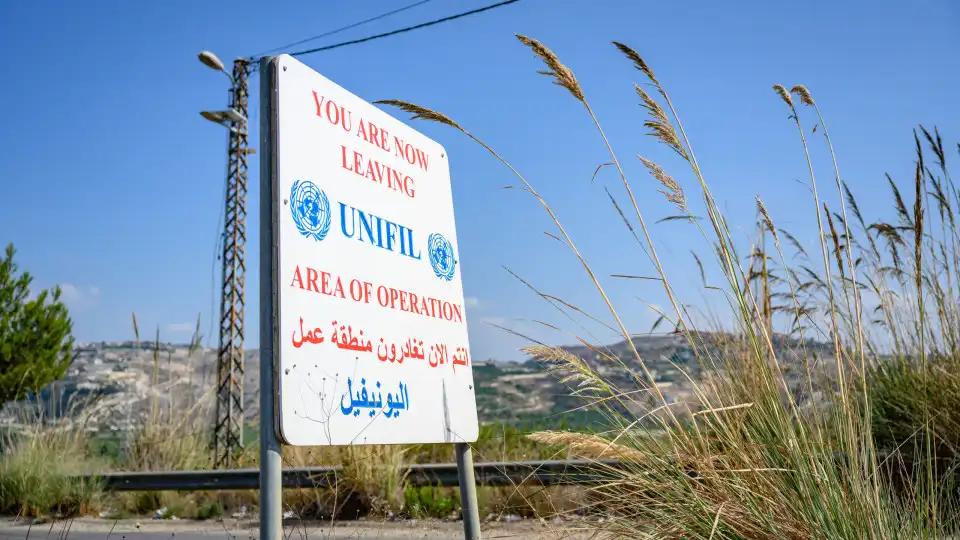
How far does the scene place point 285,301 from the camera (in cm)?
232

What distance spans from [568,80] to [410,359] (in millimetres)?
1311

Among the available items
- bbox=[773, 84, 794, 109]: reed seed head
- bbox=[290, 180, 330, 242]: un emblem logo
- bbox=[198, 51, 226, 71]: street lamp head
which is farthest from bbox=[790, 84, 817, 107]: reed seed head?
bbox=[198, 51, 226, 71]: street lamp head

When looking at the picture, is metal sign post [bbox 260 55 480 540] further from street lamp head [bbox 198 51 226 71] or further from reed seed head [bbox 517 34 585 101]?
street lamp head [bbox 198 51 226 71]

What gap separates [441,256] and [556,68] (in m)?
1.35

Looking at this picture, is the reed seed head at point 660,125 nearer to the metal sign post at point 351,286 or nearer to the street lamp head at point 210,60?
the metal sign post at point 351,286

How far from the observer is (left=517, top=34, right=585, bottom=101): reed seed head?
226 cm

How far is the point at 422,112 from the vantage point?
248 centimetres

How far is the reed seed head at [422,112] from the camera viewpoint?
7.98 ft

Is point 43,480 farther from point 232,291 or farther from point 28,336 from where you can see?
point 28,336

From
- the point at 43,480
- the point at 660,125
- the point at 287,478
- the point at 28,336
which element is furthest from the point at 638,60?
the point at 28,336

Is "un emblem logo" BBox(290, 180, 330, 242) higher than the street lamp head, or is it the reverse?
the street lamp head

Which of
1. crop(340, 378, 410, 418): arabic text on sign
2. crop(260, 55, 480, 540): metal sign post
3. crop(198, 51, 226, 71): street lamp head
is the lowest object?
crop(340, 378, 410, 418): arabic text on sign

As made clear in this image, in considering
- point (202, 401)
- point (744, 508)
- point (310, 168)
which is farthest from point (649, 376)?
point (202, 401)

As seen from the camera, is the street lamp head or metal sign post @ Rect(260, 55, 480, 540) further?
the street lamp head
